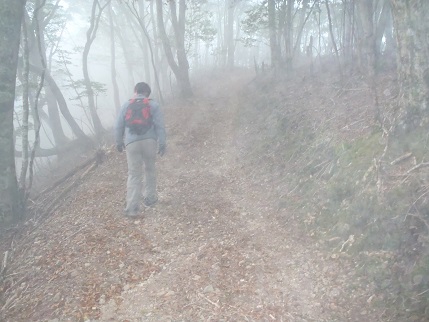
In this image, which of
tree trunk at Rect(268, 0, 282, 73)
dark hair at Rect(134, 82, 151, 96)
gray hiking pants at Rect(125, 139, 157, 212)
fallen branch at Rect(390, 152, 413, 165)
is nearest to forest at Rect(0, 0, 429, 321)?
fallen branch at Rect(390, 152, 413, 165)

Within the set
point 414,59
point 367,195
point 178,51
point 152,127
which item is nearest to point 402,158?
point 367,195

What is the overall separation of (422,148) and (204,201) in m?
3.87

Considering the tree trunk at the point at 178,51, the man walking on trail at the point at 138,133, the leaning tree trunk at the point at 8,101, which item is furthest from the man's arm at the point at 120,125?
the tree trunk at the point at 178,51

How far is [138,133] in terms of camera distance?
624 centimetres

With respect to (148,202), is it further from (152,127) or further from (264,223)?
(264,223)

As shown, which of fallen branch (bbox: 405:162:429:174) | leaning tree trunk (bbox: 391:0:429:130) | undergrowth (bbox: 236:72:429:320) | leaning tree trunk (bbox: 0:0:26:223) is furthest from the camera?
leaning tree trunk (bbox: 0:0:26:223)

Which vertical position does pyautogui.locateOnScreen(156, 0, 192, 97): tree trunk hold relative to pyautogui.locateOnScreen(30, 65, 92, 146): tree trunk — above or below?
above

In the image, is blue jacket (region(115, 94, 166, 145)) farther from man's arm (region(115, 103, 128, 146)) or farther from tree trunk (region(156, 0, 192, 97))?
tree trunk (region(156, 0, 192, 97))

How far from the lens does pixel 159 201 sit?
274 inches

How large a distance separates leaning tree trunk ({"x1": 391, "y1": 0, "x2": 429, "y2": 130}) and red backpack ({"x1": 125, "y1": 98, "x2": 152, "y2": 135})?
420 centimetres

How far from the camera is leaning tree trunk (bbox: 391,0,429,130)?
5086 millimetres

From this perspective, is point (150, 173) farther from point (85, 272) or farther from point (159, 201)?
point (85, 272)

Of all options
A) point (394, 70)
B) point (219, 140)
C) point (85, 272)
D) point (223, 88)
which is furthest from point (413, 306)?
point (223, 88)

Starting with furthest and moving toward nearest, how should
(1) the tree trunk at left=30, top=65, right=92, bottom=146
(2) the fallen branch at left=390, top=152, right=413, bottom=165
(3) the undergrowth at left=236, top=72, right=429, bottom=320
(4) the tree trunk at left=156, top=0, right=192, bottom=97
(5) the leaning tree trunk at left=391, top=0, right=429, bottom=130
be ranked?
(4) the tree trunk at left=156, top=0, right=192, bottom=97 < (1) the tree trunk at left=30, top=65, right=92, bottom=146 < (5) the leaning tree trunk at left=391, top=0, right=429, bottom=130 < (2) the fallen branch at left=390, top=152, right=413, bottom=165 < (3) the undergrowth at left=236, top=72, right=429, bottom=320
